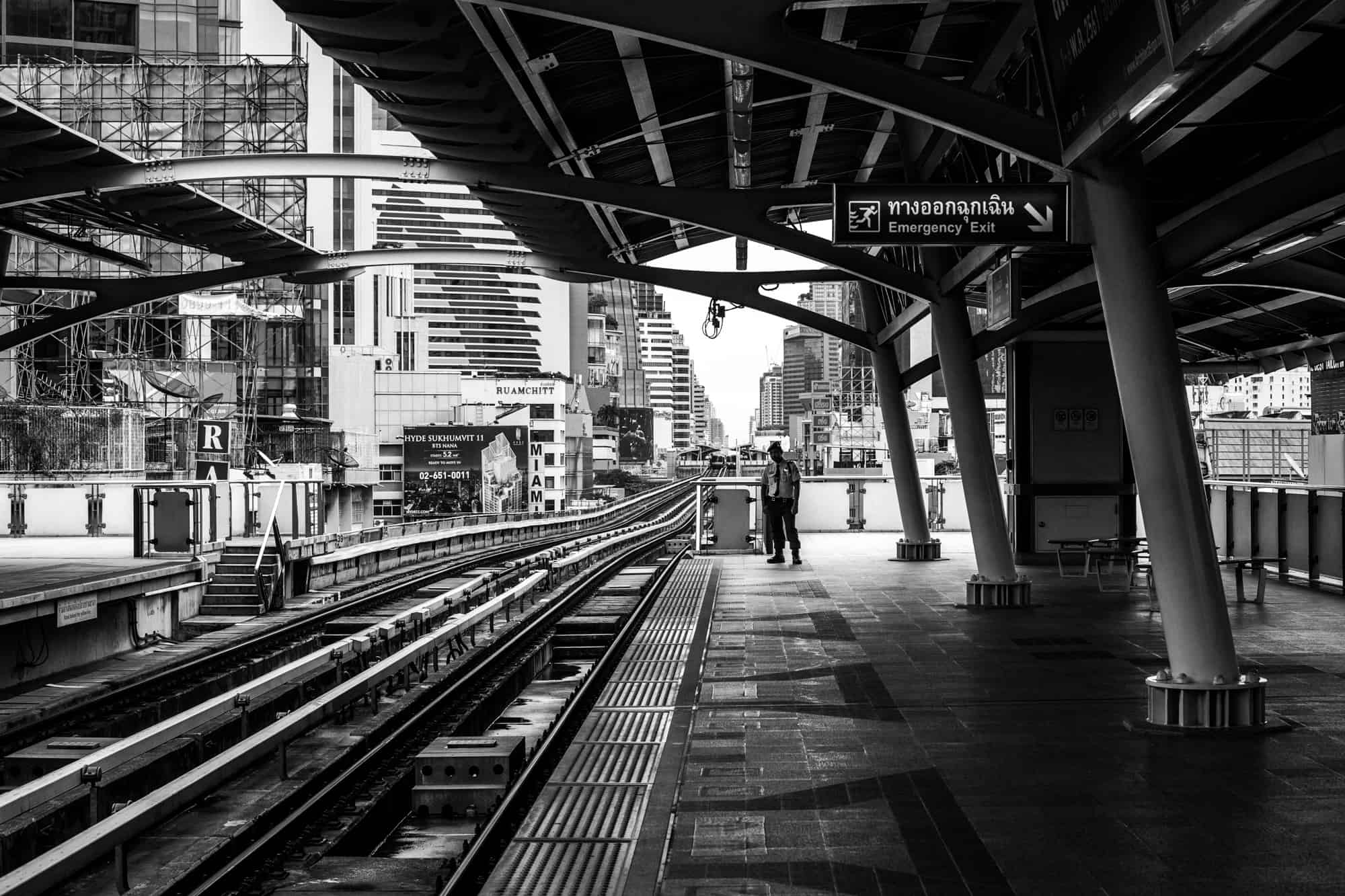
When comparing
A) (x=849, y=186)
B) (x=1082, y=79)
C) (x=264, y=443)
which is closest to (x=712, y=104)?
(x=849, y=186)

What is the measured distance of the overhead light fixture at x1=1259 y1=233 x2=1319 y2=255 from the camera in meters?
12.5

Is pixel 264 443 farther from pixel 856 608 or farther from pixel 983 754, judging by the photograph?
pixel 983 754

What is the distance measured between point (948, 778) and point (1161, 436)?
2.94m

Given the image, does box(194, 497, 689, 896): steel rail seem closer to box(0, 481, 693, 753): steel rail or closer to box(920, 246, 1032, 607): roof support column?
box(0, 481, 693, 753): steel rail

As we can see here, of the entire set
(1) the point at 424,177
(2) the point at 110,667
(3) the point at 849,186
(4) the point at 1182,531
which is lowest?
(2) the point at 110,667

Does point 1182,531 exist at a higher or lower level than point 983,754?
higher

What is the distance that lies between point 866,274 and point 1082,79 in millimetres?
6692

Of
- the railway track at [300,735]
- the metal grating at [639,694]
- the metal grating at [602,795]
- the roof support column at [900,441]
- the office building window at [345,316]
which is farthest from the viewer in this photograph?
the office building window at [345,316]

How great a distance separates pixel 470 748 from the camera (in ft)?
30.1

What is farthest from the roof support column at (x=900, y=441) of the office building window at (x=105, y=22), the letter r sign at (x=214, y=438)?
the office building window at (x=105, y=22)

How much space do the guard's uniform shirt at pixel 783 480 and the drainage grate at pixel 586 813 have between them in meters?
13.5

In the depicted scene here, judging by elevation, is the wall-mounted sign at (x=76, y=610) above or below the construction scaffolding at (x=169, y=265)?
below

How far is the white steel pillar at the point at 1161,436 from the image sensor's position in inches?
339

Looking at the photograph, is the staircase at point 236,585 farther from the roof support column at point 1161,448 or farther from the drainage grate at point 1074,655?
the roof support column at point 1161,448
